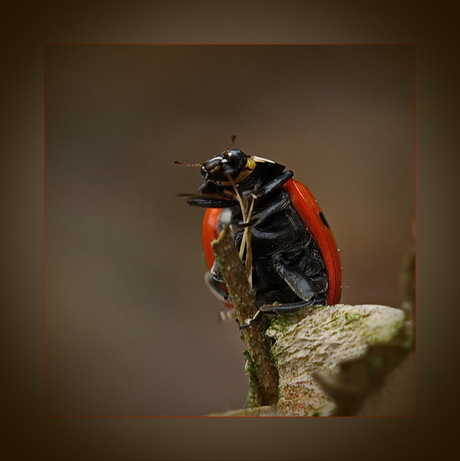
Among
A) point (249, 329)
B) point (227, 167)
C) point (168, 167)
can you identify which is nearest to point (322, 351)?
point (249, 329)

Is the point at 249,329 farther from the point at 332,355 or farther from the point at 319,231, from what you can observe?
the point at 319,231

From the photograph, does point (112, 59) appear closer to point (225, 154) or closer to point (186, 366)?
point (225, 154)

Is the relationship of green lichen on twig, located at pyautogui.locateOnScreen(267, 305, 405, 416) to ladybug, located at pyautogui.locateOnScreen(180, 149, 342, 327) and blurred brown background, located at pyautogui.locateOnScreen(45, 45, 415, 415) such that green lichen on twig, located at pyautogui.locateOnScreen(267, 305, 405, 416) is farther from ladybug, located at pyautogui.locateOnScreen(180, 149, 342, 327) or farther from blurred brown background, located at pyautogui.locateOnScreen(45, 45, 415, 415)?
blurred brown background, located at pyautogui.locateOnScreen(45, 45, 415, 415)

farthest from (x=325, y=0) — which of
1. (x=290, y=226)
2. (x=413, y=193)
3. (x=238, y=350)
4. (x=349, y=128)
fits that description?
(x=238, y=350)

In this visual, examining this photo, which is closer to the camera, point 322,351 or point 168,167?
point 322,351

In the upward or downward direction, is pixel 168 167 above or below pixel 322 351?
above

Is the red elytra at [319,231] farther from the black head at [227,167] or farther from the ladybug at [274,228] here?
the black head at [227,167]
